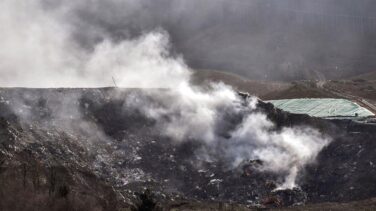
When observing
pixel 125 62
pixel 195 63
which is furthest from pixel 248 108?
pixel 195 63

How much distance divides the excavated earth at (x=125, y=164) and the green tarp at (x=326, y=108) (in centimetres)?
418

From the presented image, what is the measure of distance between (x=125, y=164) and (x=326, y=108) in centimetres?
2051

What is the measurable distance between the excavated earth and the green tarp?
13.7ft

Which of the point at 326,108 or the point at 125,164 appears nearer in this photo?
the point at 125,164

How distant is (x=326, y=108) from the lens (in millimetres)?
53469

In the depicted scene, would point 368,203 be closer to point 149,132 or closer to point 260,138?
point 260,138

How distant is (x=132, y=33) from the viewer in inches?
4491

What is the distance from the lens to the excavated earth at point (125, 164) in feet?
121

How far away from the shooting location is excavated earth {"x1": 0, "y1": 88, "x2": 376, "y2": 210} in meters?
36.8

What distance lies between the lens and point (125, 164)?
43.6 metres

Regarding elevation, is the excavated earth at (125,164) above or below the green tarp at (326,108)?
below

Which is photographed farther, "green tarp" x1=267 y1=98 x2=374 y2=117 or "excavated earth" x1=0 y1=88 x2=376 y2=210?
"green tarp" x1=267 y1=98 x2=374 y2=117

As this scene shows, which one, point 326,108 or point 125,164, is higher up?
point 326,108

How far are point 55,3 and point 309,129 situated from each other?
60.1m
